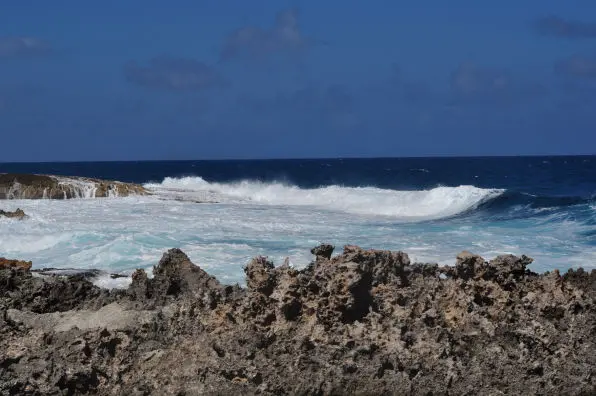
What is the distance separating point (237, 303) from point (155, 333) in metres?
0.60

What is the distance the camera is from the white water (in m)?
15.5

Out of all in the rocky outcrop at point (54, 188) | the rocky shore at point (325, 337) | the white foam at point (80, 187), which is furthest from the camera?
the white foam at point (80, 187)

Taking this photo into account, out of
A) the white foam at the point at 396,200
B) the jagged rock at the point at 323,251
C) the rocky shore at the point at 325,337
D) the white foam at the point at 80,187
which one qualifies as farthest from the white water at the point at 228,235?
the rocky shore at the point at 325,337

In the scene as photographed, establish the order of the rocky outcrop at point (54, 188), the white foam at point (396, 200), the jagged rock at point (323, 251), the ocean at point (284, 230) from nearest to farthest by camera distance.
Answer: the jagged rock at point (323, 251)
the ocean at point (284, 230)
the rocky outcrop at point (54, 188)
the white foam at point (396, 200)

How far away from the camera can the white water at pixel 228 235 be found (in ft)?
50.8

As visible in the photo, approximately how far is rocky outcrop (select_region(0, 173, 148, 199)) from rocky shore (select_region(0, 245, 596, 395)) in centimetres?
2882

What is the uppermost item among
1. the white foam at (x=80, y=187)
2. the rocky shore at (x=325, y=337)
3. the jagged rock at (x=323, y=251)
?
the jagged rock at (x=323, y=251)

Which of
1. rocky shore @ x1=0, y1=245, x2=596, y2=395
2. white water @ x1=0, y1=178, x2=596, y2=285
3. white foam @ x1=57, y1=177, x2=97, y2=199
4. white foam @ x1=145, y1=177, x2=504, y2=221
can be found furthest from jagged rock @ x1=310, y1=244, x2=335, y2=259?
white foam @ x1=57, y1=177, x2=97, y2=199

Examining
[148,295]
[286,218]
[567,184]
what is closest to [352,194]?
[286,218]

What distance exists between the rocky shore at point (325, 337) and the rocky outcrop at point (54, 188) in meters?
28.8

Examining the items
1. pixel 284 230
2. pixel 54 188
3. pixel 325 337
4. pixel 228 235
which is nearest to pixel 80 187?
pixel 54 188

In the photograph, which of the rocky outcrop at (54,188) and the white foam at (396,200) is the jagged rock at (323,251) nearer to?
the white foam at (396,200)

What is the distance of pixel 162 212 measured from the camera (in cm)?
2648

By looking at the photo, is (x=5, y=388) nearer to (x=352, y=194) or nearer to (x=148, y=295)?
(x=148, y=295)
